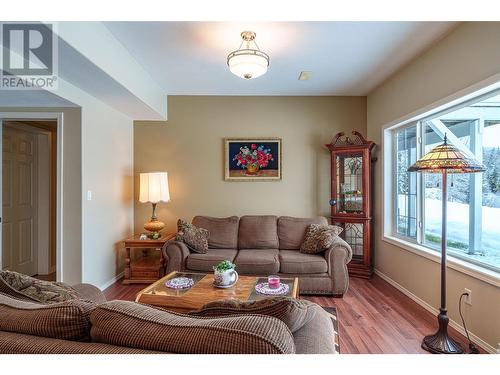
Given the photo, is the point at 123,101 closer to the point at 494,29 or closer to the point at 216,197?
the point at 216,197

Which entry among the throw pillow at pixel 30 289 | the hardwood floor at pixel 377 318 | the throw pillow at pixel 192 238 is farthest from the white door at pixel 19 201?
the throw pillow at pixel 30 289

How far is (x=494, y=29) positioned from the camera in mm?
1966

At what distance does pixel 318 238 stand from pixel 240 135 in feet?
6.50

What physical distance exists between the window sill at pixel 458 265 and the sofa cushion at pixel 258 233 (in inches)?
61.3

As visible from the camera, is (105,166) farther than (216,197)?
No

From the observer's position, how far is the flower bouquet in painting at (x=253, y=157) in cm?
422

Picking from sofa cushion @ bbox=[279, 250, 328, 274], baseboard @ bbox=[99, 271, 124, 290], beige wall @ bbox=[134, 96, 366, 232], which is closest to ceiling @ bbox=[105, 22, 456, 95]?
beige wall @ bbox=[134, 96, 366, 232]

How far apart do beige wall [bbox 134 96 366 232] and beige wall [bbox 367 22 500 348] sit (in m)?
0.75

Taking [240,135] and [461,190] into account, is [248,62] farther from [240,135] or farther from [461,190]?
[461,190]

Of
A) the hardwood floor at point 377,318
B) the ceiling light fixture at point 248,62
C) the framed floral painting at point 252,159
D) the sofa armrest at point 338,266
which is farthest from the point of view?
the framed floral painting at point 252,159

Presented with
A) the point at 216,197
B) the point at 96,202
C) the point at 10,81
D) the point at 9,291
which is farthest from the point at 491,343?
the point at 10,81

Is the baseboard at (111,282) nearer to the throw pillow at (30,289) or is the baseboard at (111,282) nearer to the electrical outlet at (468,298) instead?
the throw pillow at (30,289)

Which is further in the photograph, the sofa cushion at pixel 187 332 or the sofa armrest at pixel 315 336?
the sofa armrest at pixel 315 336

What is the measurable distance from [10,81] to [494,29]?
389 cm
